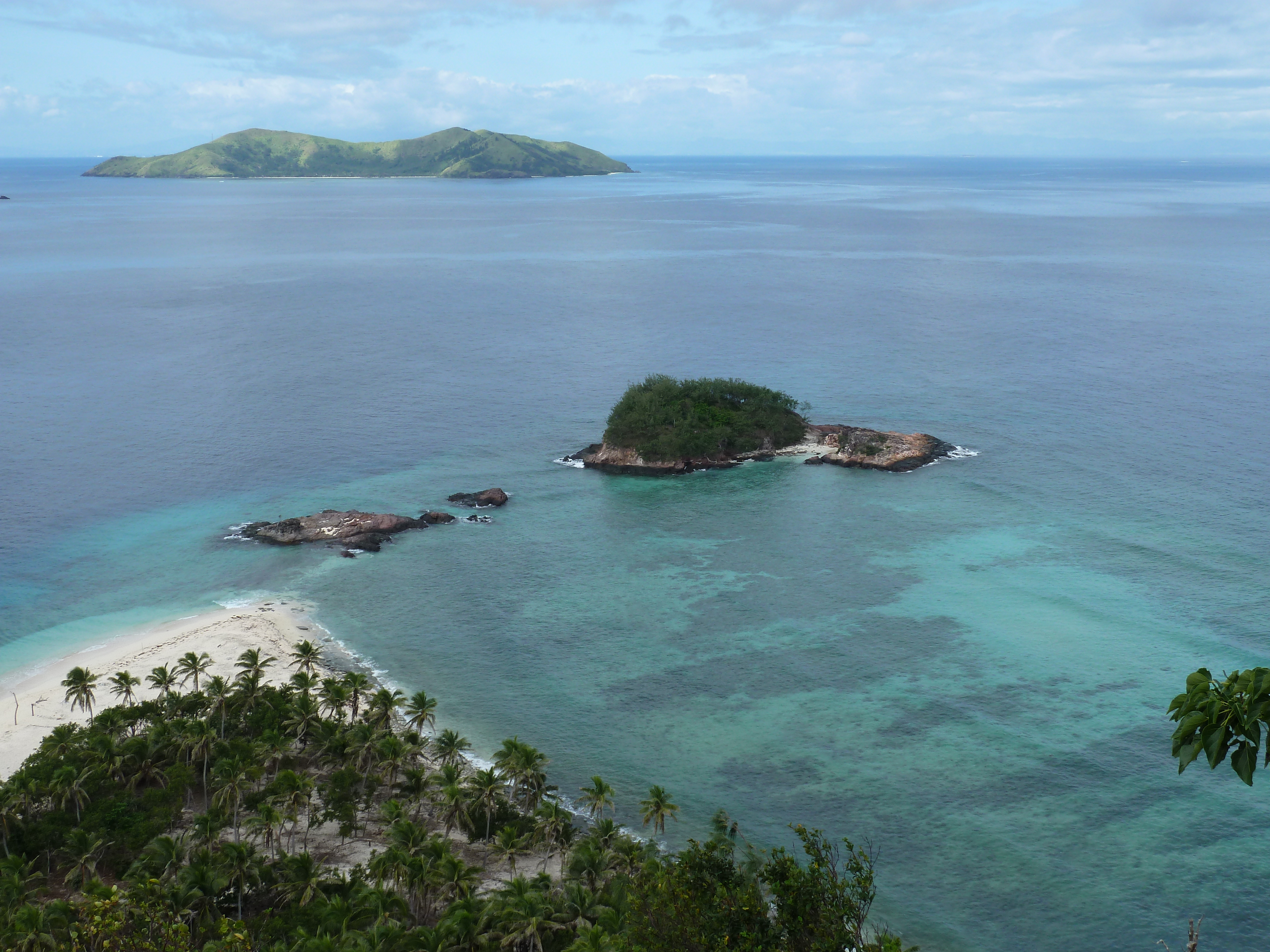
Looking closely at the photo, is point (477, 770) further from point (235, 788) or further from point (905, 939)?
point (905, 939)

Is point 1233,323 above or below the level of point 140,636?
above

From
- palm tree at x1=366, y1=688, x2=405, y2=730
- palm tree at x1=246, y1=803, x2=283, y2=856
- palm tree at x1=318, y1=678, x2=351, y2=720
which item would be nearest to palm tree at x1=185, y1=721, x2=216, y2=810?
palm tree at x1=246, y1=803, x2=283, y2=856

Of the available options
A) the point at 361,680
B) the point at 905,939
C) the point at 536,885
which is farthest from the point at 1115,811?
the point at 361,680

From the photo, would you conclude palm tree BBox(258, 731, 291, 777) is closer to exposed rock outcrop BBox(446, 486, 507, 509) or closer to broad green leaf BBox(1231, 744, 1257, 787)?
exposed rock outcrop BBox(446, 486, 507, 509)

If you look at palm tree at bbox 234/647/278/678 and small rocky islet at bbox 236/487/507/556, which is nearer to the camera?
palm tree at bbox 234/647/278/678

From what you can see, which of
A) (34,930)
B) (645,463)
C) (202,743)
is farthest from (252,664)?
(645,463)

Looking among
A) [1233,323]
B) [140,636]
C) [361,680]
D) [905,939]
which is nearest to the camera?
[905,939]

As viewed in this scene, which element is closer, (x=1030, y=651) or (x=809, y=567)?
(x=1030, y=651)

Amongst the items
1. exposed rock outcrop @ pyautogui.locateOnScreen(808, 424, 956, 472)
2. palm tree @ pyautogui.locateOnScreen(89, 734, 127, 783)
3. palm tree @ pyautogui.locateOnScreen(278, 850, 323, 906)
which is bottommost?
palm tree @ pyautogui.locateOnScreen(278, 850, 323, 906)
